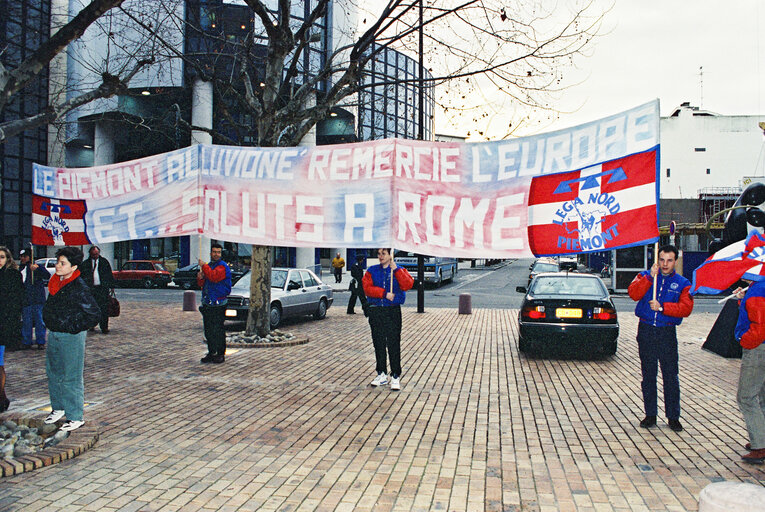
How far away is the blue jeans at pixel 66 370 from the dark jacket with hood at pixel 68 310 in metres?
0.10

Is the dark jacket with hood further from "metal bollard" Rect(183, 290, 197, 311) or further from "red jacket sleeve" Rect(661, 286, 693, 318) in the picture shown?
"metal bollard" Rect(183, 290, 197, 311)

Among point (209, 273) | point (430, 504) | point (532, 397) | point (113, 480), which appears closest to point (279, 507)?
point (430, 504)

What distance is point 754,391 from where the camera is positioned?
16.1 feet

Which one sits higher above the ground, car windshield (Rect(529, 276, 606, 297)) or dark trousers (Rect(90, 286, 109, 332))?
car windshield (Rect(529, 276, 606, 297))

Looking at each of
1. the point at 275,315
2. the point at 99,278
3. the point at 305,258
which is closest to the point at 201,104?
the point at 305,258

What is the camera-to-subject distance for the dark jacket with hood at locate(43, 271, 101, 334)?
213 inches

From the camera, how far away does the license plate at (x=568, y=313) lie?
963 cm

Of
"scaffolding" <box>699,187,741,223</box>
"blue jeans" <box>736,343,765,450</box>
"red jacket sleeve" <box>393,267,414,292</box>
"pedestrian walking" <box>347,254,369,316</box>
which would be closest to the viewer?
"blue jeans" <box>736,343,765,450</box>

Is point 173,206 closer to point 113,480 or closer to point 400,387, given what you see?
point 113,480

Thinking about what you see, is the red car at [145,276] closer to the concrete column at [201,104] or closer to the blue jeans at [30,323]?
the concrete column at [201,104]

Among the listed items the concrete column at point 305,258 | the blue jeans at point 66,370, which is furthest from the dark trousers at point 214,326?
the concrete column at point 305,258

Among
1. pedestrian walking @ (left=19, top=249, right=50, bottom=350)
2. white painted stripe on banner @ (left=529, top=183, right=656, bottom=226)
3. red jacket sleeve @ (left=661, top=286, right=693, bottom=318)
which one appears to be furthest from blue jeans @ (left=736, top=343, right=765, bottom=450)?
pedestrian walking @ (left=19, top=249, right=50, bottom=350)

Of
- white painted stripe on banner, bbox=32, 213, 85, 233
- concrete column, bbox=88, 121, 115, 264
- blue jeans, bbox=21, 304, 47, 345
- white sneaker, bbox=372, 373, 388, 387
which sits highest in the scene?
concrete column, bbox=88, 121, 115, 264

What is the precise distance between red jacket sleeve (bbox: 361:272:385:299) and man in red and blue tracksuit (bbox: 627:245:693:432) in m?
2.92
